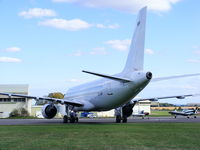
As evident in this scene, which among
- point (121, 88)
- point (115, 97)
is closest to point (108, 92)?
point (115, 97)

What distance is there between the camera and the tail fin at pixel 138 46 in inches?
1077

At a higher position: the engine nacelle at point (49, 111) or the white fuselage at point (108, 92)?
the white fuselage at point (108, 92)

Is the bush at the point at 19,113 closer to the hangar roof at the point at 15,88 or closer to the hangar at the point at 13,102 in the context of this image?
the hangar at the point at 13,102

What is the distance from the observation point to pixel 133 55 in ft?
91.8

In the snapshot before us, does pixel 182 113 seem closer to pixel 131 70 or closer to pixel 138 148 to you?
pixel 131 70

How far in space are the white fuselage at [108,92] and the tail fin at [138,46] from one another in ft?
3.15

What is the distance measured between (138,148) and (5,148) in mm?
4372

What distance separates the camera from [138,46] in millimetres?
27531

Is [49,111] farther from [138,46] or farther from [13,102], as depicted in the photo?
[13,102]

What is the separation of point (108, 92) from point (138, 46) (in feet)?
17.7

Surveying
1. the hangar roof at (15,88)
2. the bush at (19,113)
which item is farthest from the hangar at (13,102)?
the bush at (19,113)

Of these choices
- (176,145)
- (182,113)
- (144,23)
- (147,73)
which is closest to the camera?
(176,145)

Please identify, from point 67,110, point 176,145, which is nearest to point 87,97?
point 67,110

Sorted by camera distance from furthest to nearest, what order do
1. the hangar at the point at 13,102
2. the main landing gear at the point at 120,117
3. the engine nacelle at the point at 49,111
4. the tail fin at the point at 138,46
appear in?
the hangar at the point at 13,102 < the engine nacelle at the point at 49,111 < the main landing gear at the point at 120,117 < the tail fin at the point at 138,46
